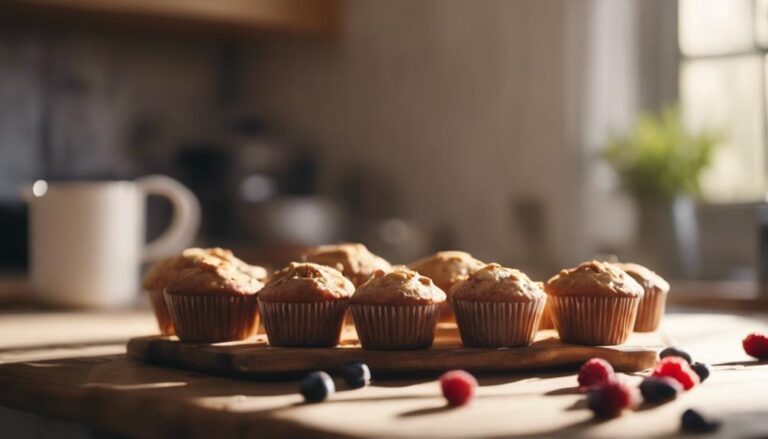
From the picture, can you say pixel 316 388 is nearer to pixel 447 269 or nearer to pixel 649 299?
pixel 447 269

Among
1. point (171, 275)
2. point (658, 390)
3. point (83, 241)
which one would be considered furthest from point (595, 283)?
point (83, 241)

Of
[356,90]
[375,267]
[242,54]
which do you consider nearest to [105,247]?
[375,267]

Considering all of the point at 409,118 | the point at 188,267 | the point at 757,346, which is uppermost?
the point at 409,118

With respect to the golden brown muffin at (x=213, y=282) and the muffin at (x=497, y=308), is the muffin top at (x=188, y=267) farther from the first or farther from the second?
the muffin at (x=497, y=308)

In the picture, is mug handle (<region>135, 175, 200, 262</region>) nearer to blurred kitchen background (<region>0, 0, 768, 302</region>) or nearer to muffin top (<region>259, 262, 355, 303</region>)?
muffin top (<region>259, 262, 355, 303</region>)

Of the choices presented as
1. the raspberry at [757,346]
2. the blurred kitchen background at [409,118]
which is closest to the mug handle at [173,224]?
the raspberry at [757,346]

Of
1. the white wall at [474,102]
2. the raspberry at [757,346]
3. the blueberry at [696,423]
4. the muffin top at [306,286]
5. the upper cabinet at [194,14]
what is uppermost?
the upper cabinet at [194,14]
